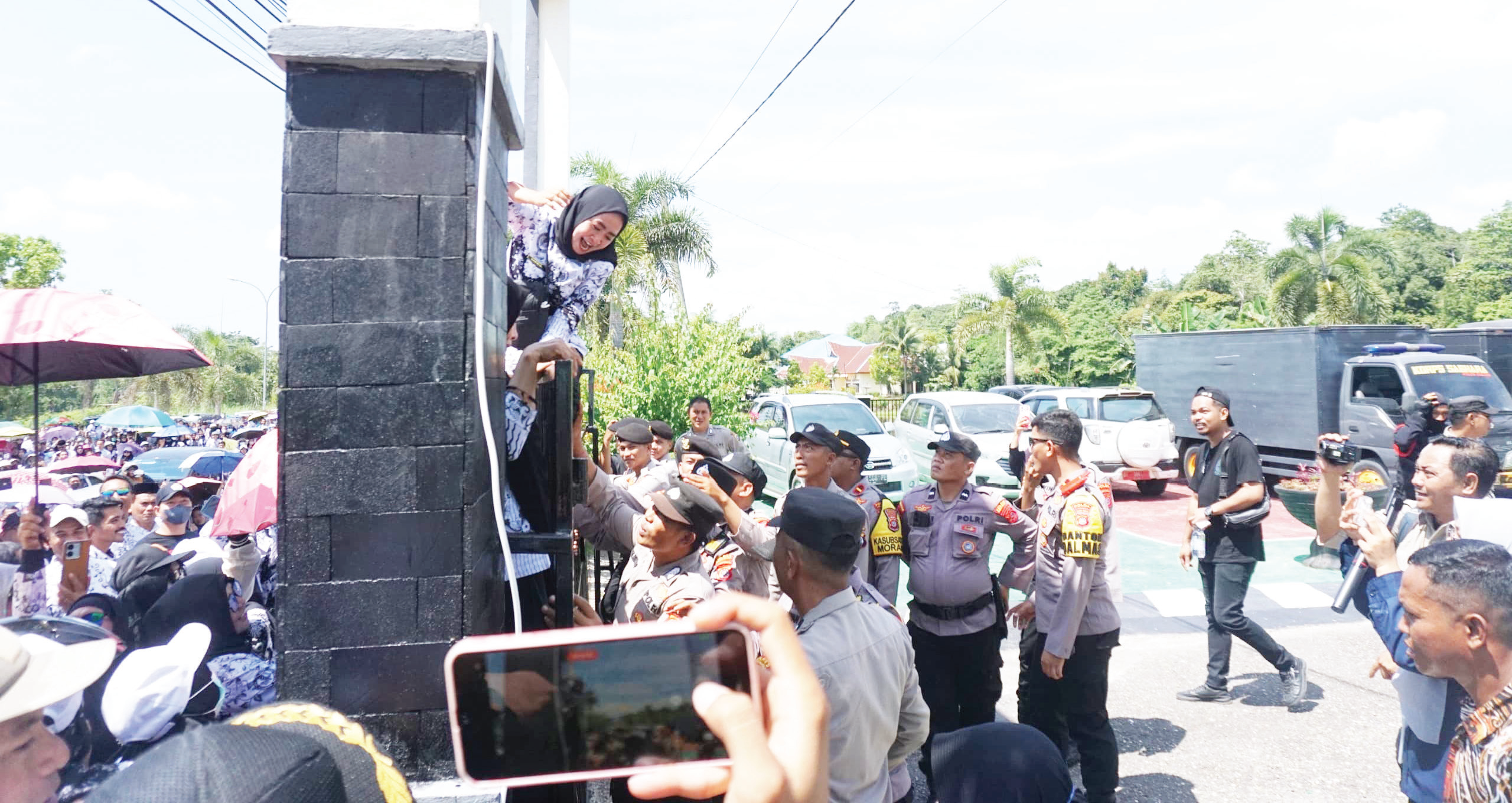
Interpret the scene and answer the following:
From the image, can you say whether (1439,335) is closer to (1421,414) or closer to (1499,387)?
(1499,387)

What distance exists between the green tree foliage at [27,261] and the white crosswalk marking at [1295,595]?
110 ft

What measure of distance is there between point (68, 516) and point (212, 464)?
6653mm

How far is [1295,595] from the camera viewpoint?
7871 mm

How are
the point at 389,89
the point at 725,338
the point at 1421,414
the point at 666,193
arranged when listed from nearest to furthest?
the point at 389,89, the point at 1421,414, the point at 725,338, the point at 666,193

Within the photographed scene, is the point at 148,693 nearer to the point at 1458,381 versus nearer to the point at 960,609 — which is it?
the point at 960,609

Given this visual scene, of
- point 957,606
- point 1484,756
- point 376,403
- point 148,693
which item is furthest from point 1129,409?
point 148,693

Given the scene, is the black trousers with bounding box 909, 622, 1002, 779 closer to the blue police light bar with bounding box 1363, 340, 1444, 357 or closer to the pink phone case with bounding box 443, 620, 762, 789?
the pink phone case with bounding box 443, 620, 762, 789

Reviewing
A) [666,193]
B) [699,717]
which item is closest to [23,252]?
[666,193]

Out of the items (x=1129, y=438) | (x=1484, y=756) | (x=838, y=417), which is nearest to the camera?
(x=1484, y=756)

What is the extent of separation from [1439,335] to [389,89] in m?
18.5

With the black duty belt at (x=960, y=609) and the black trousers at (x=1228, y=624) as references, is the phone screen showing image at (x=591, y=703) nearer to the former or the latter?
the black duty belt at (x=960, y=609)

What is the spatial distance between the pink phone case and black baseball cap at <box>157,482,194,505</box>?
5702 millimetres

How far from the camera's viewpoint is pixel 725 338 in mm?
10453

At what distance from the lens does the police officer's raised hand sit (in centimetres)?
106
